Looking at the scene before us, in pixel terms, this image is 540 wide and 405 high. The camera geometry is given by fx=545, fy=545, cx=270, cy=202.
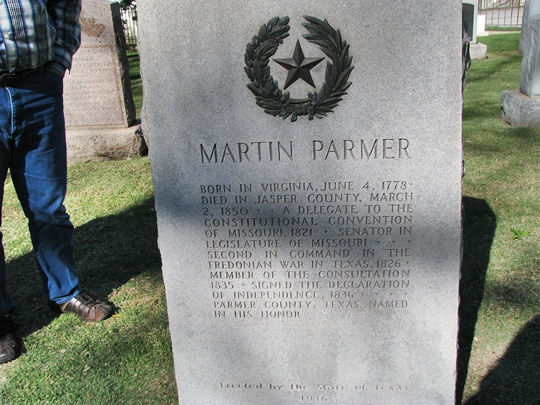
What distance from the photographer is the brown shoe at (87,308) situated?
11.0 feet

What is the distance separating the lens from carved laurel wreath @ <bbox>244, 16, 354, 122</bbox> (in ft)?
6.67

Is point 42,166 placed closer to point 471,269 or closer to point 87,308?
point 87,308

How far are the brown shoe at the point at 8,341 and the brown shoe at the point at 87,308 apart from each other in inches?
12.9

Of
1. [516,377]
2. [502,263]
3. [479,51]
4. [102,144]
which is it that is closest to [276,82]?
[516,377]

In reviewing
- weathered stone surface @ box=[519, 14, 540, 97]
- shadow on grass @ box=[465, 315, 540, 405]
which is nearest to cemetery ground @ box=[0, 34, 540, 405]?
shadow on grass @ box=[465, 315, 540, 405]

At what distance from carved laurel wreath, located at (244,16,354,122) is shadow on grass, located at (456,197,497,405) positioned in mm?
1590

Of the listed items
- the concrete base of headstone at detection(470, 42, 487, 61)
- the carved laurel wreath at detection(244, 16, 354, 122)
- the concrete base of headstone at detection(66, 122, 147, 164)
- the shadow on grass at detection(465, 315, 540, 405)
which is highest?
the carved laurel wreath at detection(244, 16, 354, 122)

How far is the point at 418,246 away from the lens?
2.29 metres

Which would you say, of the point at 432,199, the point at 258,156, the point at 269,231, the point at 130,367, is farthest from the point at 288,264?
the point at 130,367

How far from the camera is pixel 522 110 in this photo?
21.1 feet

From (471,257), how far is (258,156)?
2.19 metres

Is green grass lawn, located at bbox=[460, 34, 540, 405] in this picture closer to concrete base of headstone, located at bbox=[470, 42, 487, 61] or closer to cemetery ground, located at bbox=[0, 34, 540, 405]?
cemetery ground, located at bbox=[0, 34, 540, 405]

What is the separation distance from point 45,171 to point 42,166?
0.03 metres

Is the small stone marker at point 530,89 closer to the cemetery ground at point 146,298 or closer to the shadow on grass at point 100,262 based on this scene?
the cemetery ground at point 146,298
